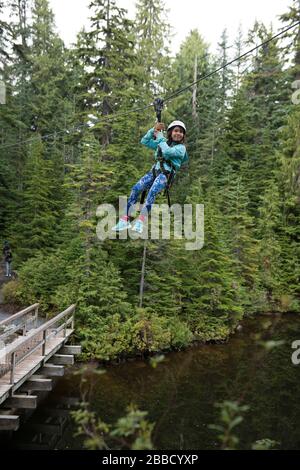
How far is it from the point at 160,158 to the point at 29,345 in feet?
27.2

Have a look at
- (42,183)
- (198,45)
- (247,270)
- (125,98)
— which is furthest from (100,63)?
(198,45)

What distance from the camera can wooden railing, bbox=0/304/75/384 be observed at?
1084 cm

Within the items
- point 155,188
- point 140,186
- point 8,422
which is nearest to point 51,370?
point 8,422

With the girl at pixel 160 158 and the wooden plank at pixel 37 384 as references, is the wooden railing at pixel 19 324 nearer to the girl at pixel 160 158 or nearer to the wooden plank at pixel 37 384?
the wooden plank at pixel 37 384

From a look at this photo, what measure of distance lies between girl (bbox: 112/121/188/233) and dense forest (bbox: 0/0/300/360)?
367 centimetres

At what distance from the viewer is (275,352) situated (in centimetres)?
1989

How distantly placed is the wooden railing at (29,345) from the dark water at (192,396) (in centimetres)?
219

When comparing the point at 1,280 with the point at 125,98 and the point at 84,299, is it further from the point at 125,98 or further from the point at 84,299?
the point at 125,98

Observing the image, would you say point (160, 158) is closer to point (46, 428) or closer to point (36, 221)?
point (46, 428)

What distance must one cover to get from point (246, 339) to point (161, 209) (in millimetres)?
8298

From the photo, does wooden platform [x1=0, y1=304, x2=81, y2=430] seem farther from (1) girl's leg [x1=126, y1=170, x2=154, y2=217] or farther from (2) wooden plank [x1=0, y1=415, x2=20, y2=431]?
(1) girl's leg [x1=126, y1=170, x2=154, y2=217]

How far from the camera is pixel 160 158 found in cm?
836

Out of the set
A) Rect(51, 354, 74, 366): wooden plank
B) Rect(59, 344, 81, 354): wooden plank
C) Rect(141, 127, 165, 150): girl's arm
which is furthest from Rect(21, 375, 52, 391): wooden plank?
Rect(141, 127, 165, 150): girl's arm
